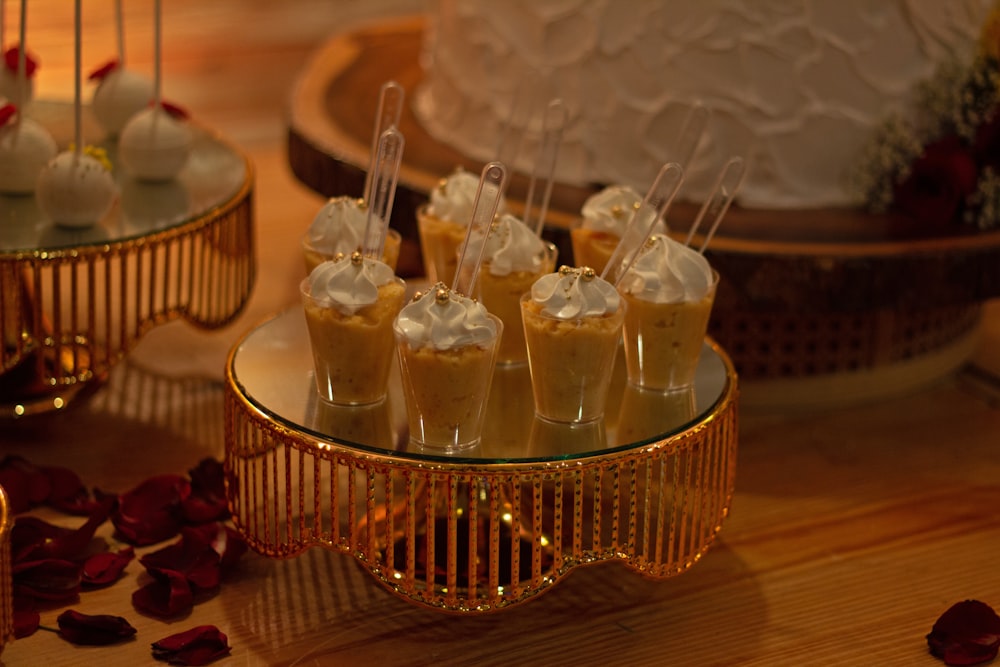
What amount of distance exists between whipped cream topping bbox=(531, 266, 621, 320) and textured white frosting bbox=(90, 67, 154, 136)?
110 centimetres

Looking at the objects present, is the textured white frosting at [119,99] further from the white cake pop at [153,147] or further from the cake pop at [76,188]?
the cake pop at [76,188]

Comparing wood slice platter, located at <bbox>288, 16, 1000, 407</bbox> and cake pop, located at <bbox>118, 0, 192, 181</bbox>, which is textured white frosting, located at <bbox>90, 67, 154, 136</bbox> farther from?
wood slice platter, located at <bbox>288, 16, 1000, 407</bbox>

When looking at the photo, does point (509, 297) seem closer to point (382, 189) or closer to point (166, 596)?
point (382, 189)

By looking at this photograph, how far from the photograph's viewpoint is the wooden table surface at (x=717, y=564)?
5.33 feet

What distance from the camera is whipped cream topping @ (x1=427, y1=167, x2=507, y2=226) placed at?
5.86ft

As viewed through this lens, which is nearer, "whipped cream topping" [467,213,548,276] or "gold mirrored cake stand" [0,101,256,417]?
"whipped cream topping" [467,213,548,276]

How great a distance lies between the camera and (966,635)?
1.63 meters

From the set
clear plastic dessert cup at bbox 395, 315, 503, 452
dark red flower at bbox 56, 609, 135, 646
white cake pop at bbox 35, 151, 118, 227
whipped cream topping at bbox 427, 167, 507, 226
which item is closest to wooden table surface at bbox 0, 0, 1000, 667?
dark red flower at bbox 56, 609, 135, 646

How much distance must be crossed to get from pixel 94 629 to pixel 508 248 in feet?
2.30

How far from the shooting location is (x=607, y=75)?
2.35 m

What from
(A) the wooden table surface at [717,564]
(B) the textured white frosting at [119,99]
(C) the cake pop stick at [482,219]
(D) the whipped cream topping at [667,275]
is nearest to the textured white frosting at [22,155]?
(B) the textured white frosting at [119,99]

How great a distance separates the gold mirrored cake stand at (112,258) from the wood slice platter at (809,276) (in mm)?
310

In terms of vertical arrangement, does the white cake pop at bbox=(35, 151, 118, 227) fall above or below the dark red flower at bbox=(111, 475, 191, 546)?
above

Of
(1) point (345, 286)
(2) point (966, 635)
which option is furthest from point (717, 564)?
(1) point (345, 286)
